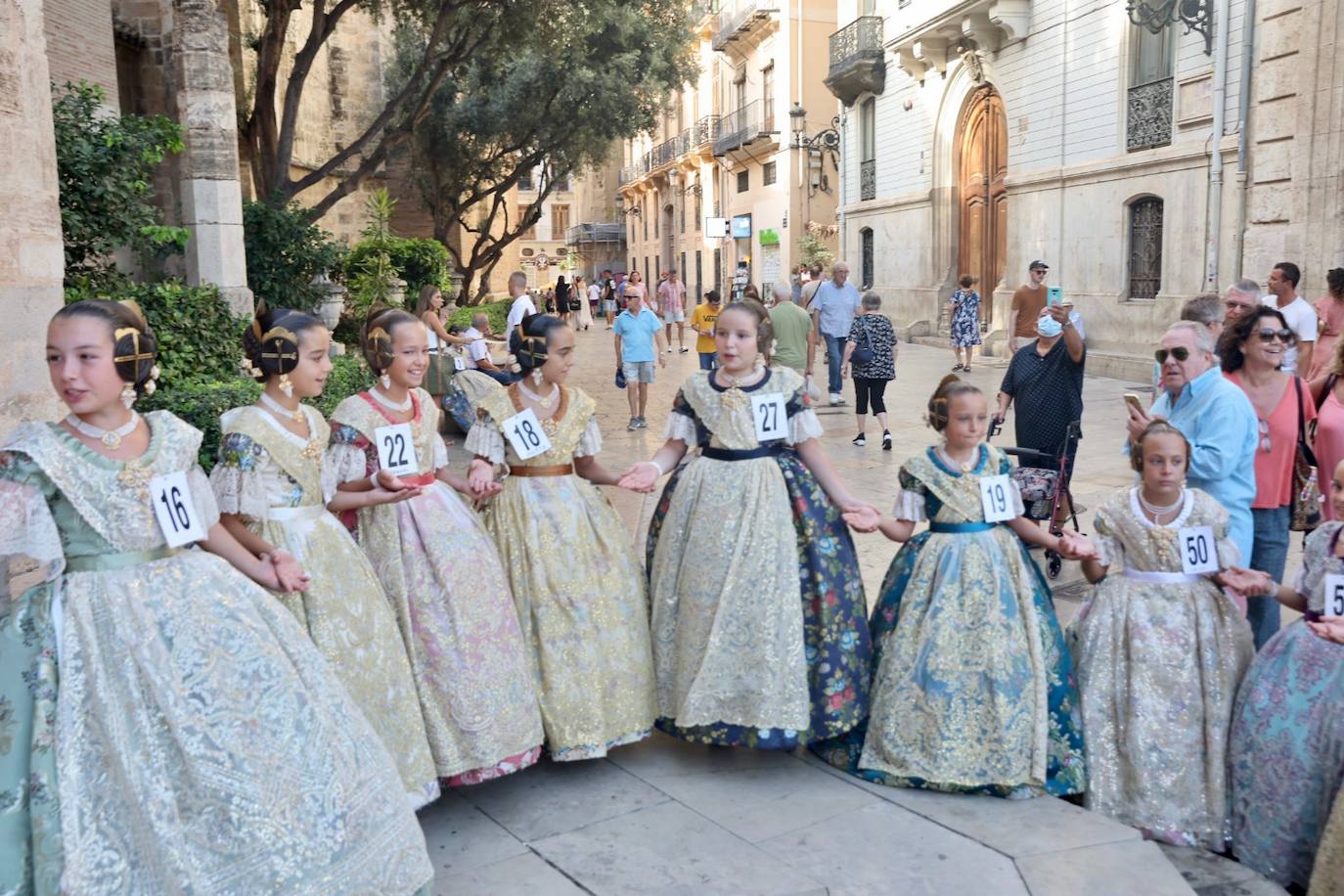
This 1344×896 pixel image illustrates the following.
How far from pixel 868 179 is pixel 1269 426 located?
905 inches

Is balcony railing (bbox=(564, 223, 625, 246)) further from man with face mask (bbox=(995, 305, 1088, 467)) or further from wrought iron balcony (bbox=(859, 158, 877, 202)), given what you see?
man with face mask (bbox=(995, 305, 1088, 467))

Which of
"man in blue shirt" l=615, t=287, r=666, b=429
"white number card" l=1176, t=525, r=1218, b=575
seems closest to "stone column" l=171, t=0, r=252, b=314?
"man in blue shirt" l=615, t=287, r=666, b=429

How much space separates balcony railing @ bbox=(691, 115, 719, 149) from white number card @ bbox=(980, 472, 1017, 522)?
123 feet

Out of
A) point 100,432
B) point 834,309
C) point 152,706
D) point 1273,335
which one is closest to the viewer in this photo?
point 152,706

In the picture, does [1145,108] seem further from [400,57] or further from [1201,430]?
[400,57]

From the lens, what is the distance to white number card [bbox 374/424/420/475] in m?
3.70

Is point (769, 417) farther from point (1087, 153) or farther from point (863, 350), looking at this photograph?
point (1087, 153)

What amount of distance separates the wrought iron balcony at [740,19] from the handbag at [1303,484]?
1214 inches

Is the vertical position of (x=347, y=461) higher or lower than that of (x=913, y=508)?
higher

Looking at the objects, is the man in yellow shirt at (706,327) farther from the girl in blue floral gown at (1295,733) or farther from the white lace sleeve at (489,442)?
the girl in blue floral gown at (1295,733)

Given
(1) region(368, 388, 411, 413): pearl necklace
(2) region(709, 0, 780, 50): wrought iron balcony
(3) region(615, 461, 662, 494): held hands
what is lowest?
(3) region(615, 461, 662, 494): held hands

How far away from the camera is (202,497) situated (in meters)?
2.98

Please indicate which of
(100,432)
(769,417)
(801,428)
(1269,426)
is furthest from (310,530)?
(1269,426)

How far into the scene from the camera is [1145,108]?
16641mm
